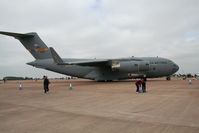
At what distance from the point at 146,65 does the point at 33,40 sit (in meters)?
16.2

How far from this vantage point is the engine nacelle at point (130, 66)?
24197mm

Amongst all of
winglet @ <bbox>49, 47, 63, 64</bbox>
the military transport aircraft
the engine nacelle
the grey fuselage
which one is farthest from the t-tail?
the engine nacelle

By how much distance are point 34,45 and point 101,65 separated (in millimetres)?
9726

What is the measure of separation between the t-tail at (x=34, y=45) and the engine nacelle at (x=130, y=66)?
962cm

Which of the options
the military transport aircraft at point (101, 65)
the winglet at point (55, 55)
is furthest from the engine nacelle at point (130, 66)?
the winglet at point (55, 55)

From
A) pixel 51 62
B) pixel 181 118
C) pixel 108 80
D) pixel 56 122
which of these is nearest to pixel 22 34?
pixel 51 62

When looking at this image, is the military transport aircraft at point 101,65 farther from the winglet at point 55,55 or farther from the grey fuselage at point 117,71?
the winglet at point 55,55

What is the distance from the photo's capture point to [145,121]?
15.6 ft

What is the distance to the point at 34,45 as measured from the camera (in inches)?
955

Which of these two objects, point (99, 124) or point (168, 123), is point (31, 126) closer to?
point (99, 124)

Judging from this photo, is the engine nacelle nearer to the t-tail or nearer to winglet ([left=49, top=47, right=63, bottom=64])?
Result: winglet ([left=49, top=47, right=63, bottom=64])

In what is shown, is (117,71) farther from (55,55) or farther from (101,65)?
(55,55)

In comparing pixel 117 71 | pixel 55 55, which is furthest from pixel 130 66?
pixel 55 55

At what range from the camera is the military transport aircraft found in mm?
24188
